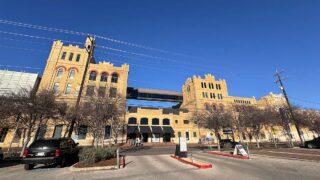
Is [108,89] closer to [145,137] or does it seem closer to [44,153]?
[145,137]

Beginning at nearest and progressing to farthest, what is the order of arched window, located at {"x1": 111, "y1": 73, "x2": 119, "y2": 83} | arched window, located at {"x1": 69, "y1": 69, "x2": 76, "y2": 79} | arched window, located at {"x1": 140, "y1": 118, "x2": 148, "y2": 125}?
arched window, located at {"x1": 69, "y1": 69, "x2": 76, "y2": 79}
arched window, located at {"x1": 140, "y1": 118, "x2": 148, "y2": 125}
arched window, located at {"x1": 111, "y1": 73, "x2": 119, "y2": 83}

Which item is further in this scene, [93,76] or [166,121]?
[166,121]

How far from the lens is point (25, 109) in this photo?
56.3ft

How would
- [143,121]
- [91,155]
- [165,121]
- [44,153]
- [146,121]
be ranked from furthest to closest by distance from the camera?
[165,121] → [146,121] → [143,121] → [91,155] → [44,153]

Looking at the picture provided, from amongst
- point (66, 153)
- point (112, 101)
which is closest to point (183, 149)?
point (66, 153)

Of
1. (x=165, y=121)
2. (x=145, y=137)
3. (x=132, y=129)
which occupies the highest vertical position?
(x=165, y=121)

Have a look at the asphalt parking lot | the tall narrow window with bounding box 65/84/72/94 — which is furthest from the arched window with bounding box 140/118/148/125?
the asphalt parking lot

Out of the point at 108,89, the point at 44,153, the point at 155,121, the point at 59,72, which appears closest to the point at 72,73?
the point at 59,72

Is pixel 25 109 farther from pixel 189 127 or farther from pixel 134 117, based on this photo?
pixel 189 127

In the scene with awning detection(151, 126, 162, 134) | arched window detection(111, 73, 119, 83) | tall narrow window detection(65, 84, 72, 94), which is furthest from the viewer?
arched window detection(111, 73, 119, 83)

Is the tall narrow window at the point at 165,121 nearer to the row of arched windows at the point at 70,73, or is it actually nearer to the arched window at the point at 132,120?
the arched window at the point at 132,120

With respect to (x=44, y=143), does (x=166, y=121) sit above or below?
above

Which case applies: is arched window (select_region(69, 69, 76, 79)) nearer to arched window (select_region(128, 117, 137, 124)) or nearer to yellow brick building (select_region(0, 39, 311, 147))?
yellow brick building (select_region(0, 39, 311, 147))

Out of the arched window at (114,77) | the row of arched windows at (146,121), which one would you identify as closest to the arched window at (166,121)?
the row of arched windows at (146,121)
